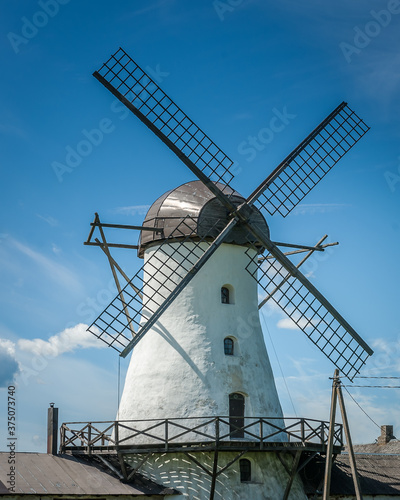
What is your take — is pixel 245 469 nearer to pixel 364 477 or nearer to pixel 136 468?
pixel 136 468

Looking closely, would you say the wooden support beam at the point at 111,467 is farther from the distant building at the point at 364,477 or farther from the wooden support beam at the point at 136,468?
the distant building at the point at 364,477

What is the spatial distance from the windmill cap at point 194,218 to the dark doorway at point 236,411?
4457mm

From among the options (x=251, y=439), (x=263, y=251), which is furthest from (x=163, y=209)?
(x=251, y=439)

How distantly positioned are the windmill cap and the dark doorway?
175 inches

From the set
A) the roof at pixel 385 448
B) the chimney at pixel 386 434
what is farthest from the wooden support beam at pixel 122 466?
the chimney at pixel 386 434

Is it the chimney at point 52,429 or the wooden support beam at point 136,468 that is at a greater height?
the chimney at point 52,429

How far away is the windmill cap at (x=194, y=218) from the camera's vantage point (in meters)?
23.1

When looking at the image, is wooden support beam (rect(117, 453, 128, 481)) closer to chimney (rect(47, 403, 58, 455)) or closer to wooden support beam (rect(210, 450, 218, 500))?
chimney (rect(47, 403, 58, 455))

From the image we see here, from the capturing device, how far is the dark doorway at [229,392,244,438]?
21.9 metres

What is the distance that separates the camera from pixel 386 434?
32.1 m

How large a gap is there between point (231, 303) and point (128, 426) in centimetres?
458

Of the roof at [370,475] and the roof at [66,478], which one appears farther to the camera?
the roof at [370,475]

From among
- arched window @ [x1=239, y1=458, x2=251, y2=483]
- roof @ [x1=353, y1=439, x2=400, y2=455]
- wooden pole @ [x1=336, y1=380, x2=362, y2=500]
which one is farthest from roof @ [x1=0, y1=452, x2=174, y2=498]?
roof @ [x1=353, y1=439, x2=400, y2=455]

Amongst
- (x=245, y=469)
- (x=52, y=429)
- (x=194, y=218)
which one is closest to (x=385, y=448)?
(x=245, y=469)
